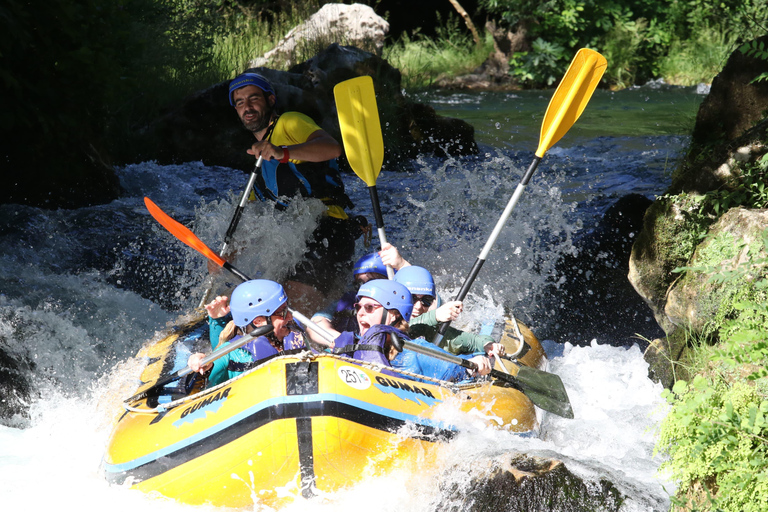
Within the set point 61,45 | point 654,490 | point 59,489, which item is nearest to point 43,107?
point 61,45

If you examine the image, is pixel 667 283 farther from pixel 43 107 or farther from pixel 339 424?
pixel 43 107

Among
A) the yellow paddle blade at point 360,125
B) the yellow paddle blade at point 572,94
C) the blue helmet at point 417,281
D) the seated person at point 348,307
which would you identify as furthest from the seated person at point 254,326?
the yellow paddle blade at point 572,94

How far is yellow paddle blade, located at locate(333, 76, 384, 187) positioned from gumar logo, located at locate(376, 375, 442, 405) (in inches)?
79.1

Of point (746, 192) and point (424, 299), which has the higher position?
point (746, 192)

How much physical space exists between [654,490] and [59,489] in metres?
2.77

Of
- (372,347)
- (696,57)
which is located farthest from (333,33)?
(372,347)

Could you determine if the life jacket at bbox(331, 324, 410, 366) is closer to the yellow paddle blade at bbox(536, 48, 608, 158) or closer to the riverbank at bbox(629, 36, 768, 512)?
the riverbank at bbox(629, 36, 768, 512)

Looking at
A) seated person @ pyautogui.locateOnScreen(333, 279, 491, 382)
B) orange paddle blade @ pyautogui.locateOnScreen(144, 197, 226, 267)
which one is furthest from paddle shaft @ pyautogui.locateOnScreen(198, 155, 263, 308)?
seated person @ pyautogui.locateOnScreen(333, 279, 491, 382)

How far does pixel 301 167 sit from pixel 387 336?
1365 mm

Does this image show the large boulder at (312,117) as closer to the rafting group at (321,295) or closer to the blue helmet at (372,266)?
the rafting group at (321,295)

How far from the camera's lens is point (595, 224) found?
22.2ft

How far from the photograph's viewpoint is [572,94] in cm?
470

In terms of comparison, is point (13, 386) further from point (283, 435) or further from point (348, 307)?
point (283, 435)

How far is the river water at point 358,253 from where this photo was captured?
3344 mm
